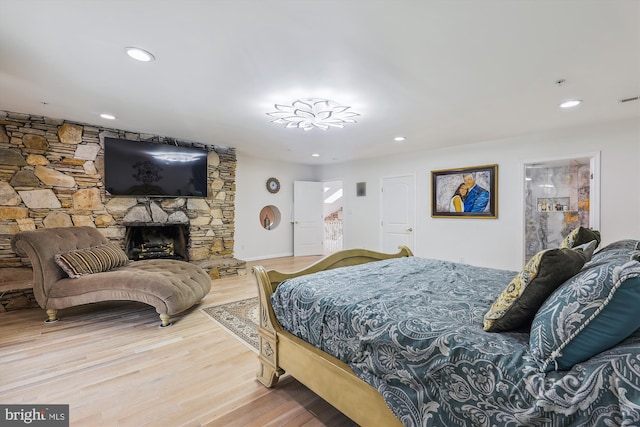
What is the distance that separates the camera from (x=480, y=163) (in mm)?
4828

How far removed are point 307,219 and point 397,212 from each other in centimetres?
251

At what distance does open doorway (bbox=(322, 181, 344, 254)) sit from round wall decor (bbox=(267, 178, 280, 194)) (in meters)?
1.97

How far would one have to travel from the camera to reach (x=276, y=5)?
1604 millimetres

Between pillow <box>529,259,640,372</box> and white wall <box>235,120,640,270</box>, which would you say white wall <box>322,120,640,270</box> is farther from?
pillow <box>529,259,640,372</box>

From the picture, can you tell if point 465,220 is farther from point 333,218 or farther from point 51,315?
point 333,218

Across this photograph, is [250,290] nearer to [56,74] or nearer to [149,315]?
[149,315]

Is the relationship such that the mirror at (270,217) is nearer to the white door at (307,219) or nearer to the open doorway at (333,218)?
the white door at (307,219)

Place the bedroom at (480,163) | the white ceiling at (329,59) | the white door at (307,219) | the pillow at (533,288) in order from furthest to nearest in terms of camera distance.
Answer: the white door at (307,219) → the bedroom at (480,163) → the white ceiling at (329,59) → the pillow at (533,288)

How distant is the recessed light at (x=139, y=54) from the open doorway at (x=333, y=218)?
→ 6617 mm

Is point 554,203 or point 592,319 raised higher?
point 554,203

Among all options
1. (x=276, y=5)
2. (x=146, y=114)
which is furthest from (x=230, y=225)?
(x=276, y=5)

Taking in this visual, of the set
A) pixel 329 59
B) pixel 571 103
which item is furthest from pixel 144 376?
pixel 571 103

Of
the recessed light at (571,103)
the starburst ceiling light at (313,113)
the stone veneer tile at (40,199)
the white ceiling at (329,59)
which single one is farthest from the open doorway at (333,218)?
the stone veneer tile at (40,199)

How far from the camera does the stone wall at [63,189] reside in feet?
12.1
